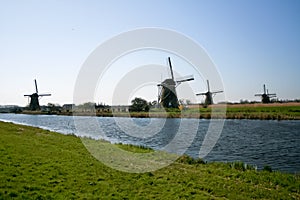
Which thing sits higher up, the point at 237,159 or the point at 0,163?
the point at 0,163

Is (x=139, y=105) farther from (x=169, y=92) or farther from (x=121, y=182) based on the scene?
(x=121, y=182)

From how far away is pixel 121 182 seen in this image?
834 centimetres

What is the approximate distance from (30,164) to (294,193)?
7.85 metres

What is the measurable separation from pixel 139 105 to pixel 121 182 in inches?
2855

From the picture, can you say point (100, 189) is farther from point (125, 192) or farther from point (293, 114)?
point (293, 114)

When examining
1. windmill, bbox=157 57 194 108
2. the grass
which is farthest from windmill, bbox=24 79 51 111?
the grass

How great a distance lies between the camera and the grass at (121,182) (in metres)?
7.08

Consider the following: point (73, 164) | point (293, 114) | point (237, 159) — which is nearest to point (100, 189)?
point (73, 164)

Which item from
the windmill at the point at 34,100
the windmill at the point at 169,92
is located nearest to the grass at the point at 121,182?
the windmill at the point at 169,92

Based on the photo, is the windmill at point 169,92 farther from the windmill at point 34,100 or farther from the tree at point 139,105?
the windmill at point 34,100

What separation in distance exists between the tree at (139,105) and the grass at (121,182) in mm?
63505

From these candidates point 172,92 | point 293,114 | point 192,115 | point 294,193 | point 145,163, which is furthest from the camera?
point 172,92

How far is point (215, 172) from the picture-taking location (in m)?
10.3

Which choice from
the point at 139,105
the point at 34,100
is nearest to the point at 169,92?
the point at 139,105
